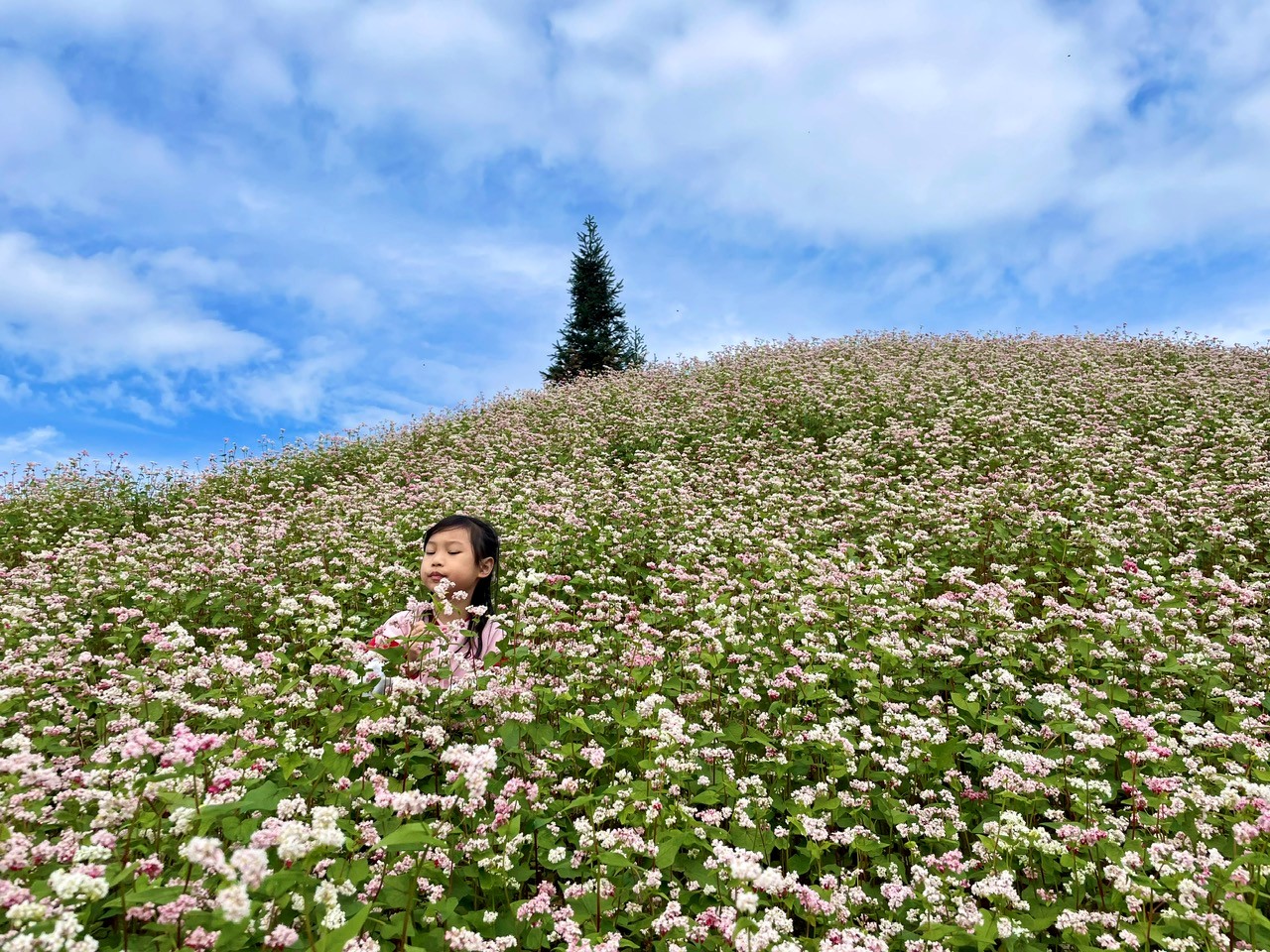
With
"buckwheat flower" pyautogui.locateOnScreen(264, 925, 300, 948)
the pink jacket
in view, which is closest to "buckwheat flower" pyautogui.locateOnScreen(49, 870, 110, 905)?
"buckwheat flower" pyautogui.locateOnScreen(264, 925, 300, 948)

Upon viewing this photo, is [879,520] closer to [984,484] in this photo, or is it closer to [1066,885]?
[984,484]

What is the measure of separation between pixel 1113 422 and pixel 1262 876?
12475 millimetres

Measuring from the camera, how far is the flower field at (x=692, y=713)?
3.00m

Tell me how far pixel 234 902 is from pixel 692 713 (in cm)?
383

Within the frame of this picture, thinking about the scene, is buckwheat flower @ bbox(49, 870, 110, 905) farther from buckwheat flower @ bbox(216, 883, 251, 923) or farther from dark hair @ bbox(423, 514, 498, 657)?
dark hair @ bbox(423, 514, 498, 657)

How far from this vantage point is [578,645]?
577 cm

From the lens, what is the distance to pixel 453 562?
21.6ft

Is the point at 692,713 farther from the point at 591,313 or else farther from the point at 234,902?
the point at 591,313

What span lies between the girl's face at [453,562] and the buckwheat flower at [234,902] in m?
4.44

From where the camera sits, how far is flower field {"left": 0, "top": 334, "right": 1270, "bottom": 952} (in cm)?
300

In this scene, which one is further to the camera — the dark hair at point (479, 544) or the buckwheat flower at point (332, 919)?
the dark hair at point (479, 544)

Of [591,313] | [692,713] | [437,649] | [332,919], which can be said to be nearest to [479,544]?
[437,649]

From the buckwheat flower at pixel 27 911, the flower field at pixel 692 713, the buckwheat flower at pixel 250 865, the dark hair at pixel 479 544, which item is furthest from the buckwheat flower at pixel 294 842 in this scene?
the dark hair at pixel 479 544

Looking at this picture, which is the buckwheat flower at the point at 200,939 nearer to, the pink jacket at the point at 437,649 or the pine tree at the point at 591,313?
the pink jacket at the point at 437,649
